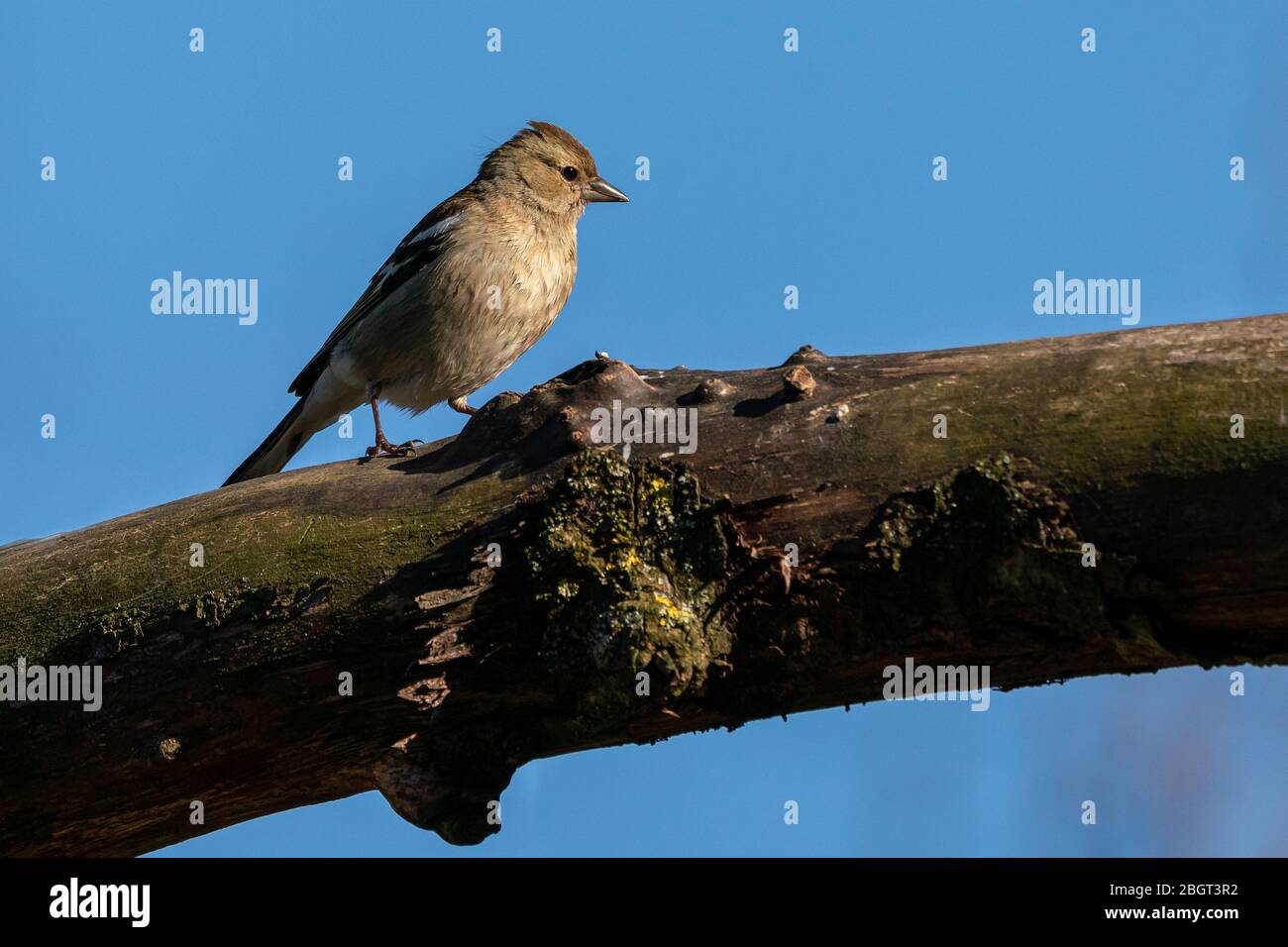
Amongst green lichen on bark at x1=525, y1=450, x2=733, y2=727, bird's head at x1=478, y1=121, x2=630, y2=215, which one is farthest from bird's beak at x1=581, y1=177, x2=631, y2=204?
green lichen on bark at x1=525, y1=450, x2=733, y2=727

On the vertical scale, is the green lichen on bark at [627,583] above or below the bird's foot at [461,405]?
below

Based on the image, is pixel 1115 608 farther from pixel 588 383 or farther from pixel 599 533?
pixel 588 383

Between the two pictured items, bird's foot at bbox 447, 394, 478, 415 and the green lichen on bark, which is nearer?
the green lichen on bark

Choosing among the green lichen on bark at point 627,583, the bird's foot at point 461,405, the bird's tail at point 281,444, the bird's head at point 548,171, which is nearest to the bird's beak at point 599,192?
the bird's head at point 548,171

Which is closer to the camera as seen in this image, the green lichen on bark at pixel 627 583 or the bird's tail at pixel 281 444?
the green lichen on bark at pixel 627 583

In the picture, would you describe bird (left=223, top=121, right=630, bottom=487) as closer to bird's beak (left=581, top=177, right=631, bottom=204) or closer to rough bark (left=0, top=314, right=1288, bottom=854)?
bird's beak (left=581, top=177, right=631, bottom=204)

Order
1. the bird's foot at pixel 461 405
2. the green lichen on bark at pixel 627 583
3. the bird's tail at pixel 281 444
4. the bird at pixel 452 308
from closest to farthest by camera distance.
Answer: the green lichen on bark at pixel 627 583, the bird at pixel 452 308, the bird's tail at pixel 281 444, the bird's foot at pixel 461 405

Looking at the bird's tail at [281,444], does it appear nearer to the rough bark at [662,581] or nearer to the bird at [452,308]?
the bird at [452,308]
